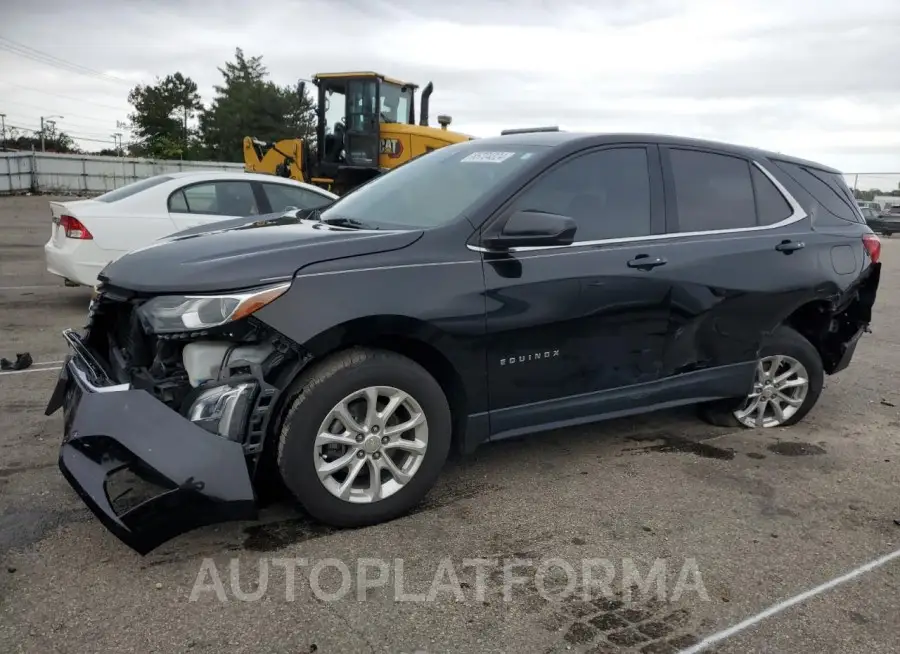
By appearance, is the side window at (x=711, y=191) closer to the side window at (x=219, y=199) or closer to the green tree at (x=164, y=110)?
the side window at (x=219, y=199)

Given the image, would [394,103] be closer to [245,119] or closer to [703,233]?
[703,233]

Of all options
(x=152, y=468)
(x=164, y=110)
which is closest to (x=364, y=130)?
(x=152, y=468)

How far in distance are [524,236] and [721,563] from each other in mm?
1615

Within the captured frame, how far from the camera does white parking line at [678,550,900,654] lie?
8.40ft

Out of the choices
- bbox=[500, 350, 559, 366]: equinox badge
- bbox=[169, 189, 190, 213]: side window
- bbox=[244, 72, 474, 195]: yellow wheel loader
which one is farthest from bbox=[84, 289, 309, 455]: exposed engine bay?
bbox=[244, 72, 474, 195]: yellow wheel loader

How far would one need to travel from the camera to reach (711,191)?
4.37m

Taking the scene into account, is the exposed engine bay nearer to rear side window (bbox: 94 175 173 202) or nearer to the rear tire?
the rear tire

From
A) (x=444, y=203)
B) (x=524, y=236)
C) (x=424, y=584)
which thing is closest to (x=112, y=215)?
(x=444, y=203)

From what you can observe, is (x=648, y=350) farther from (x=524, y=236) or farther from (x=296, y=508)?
(x=296, y=508)

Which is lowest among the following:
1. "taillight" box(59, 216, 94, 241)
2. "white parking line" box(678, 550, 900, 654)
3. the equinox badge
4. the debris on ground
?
"white parking line" box(678, 550, 900, 654)

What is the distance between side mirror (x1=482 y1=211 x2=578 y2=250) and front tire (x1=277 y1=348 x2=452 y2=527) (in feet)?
2.26

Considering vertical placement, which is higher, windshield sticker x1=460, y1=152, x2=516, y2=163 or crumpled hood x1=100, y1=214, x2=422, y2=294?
windshield sticker x1=460, y1=152, x2=516, y2=163

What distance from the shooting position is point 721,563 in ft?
10.2

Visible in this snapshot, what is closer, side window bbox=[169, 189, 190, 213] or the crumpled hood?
the crumpled hood
